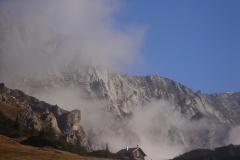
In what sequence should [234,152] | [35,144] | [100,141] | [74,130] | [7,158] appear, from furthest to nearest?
[100,141] < [74,130] < [234,152] < [35,144] < [7,158]

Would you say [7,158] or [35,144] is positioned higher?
[35,144]

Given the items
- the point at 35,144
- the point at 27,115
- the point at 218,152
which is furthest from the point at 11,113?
the point at 218,152

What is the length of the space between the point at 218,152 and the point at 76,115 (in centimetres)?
9632

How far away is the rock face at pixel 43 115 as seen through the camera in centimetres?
13943

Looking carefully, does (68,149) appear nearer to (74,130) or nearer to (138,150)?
(138,150)

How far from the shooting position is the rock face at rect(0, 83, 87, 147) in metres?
139

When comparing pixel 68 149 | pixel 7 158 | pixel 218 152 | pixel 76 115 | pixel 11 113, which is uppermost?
pixel 76 115

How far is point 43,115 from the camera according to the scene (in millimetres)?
160875

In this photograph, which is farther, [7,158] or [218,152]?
[218,152]

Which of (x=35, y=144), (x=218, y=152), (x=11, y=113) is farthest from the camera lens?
(x=11, y=113)

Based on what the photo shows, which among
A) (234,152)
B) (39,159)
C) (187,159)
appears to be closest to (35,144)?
(39,159)

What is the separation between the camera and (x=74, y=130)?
168500 mm

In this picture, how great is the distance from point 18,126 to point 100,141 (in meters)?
104

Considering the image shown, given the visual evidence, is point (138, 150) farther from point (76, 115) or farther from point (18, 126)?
point (76, 115)
